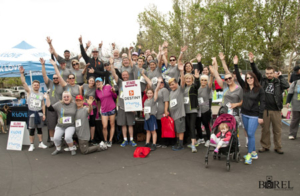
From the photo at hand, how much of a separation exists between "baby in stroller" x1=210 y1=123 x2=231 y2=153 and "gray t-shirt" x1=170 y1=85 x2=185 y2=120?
3.78ft

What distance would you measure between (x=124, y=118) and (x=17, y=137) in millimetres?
3128

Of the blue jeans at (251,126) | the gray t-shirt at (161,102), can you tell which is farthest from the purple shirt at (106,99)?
the blue jeans at (251,126)

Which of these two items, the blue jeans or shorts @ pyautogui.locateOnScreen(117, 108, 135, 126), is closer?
the blue jeans

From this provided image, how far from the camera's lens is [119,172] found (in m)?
4.47

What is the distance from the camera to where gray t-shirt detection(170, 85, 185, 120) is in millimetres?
5738

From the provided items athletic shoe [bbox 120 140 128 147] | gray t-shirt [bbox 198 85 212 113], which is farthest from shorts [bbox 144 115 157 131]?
gray t-shirt [bbox 198 85 212 113]

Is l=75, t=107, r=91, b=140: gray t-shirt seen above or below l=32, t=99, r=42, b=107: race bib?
below

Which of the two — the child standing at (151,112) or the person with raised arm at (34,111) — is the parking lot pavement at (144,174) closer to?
the child standing at (151,112)

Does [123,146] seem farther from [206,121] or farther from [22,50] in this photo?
[22,50]

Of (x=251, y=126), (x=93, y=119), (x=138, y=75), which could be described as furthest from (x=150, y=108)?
(x=251, y=126)

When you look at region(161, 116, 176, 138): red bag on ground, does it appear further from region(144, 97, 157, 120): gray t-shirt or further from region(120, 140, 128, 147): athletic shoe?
region(120, 140, 128, 147): athletic shoe

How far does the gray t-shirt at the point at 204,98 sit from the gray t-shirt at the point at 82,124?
300 centimetres

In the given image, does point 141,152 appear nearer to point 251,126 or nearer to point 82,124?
point 82,124

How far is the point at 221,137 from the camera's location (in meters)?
4.70
